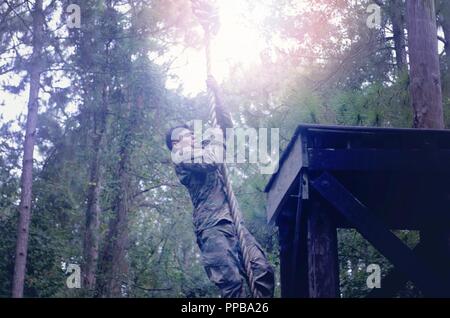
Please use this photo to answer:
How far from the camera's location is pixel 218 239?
4.71 m

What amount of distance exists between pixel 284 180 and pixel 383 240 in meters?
1.07

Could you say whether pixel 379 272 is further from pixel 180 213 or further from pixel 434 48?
pixel 180 213

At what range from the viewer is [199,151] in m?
4.96

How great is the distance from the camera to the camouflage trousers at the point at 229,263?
448cm

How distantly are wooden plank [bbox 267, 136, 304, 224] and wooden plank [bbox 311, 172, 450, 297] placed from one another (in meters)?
0.31

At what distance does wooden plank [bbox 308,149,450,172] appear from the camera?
409 cm

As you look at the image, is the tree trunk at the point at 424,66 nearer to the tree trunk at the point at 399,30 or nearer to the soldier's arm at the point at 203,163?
the soldier's arm at the point at 203,163
